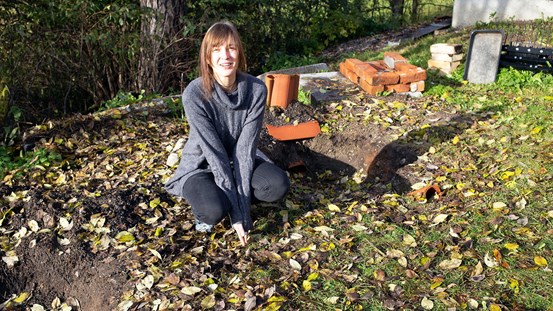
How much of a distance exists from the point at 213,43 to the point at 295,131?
1625mm

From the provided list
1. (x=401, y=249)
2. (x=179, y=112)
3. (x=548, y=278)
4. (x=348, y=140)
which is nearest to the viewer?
(x=548, y=278)

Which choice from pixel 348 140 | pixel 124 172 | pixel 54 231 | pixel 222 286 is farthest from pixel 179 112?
pixel 222 286

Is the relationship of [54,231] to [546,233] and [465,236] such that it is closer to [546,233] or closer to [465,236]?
[465,236]

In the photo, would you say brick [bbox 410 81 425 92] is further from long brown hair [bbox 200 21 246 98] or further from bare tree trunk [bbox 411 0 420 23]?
bare tree trunk [bbox 411 0 420 23]

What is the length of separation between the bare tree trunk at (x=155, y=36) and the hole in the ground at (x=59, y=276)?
118 inches

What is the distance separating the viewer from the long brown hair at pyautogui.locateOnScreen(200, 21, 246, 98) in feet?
10.4

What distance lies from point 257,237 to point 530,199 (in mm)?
1853

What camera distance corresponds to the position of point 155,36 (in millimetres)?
5820

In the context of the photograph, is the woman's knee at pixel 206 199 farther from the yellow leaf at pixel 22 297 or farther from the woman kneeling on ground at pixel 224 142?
the yellow leaf at pixel 22 297

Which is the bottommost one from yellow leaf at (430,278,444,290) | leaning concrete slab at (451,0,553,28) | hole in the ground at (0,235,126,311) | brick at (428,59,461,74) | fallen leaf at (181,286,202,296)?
hole in the ground at (0,235,126,311)

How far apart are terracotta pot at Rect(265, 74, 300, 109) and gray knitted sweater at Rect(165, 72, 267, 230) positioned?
156 centimetres

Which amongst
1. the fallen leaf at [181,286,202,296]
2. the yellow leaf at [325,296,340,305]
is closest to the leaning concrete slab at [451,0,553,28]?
the yellow leaf at [325,296,340,305]

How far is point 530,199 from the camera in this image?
3656mm

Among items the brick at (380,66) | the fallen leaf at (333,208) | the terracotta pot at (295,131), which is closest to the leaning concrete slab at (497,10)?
the brick at (380,66)
